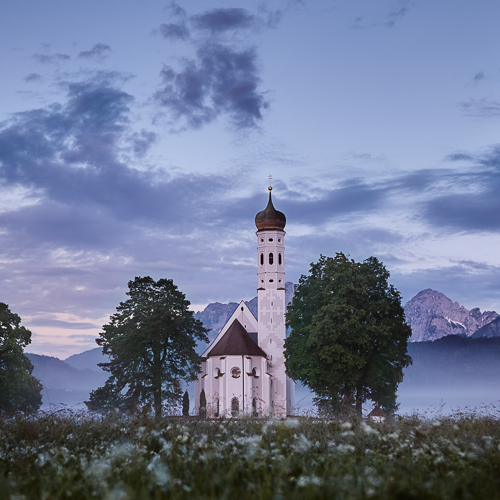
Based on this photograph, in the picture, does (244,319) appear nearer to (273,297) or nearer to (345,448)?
(273,297)

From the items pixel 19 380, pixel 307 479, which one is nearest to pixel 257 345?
pixel 19 380

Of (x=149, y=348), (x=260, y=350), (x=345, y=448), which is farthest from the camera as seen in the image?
(x=260, y=350)

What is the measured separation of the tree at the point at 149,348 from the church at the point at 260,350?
12.1 m

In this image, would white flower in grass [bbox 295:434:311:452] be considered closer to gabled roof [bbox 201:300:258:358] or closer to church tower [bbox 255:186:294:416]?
church tower [bbox 255:186:294:416]

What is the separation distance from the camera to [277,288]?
67.2 meters

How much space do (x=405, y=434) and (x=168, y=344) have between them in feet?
119

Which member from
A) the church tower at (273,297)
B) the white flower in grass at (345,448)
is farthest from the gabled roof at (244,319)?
the white flower in grass at (345,448)

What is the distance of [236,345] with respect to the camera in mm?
61656

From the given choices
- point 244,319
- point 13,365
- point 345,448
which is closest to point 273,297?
point 244,319

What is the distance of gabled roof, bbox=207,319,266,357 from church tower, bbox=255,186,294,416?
5.84 ft

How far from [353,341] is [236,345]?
21549mm

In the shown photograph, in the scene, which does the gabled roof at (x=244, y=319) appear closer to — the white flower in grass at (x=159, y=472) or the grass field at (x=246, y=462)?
the grass field at (x=246, y=462)

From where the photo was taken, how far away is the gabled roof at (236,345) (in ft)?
201

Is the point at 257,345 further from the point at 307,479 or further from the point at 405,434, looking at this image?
the point at 307,479
